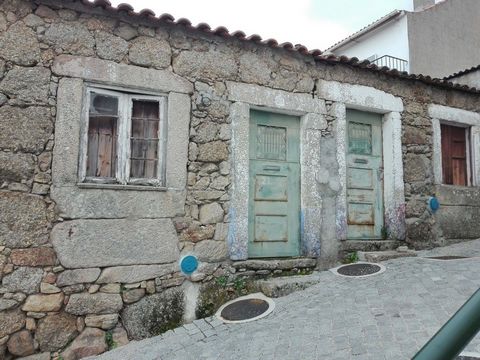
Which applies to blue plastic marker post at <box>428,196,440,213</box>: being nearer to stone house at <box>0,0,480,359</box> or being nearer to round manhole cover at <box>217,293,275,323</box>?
stone house at <box>0,0,480,359</box>

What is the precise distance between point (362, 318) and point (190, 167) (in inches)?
99.9

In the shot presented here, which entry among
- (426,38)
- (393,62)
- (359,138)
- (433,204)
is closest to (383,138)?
(359,138)

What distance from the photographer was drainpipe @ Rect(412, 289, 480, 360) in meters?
0.68

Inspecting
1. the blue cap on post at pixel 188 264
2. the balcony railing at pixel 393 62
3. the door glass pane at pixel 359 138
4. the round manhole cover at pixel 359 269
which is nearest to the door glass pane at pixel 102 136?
the blue cap on post at pixel 188 264

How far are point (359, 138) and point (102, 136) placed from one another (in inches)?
154

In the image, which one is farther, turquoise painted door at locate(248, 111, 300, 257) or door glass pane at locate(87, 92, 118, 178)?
turquoise painted door at locate(248, 111, 300, 257)

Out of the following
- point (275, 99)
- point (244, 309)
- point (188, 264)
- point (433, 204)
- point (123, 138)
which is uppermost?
point (275, 99)

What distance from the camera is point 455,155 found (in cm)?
722

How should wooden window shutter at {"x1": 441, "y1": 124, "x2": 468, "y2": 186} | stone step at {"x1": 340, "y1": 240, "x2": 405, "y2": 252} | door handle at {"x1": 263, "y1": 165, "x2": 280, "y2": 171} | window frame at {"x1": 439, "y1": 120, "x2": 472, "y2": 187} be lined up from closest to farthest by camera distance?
door handle at {"x1": 263, "y1": 165, "x2": 280, "y2": 171}
stone step at {"x1": 340, "y1": 240, "x2": 405, "y2": 252}
wooden window shutter at {"x1": 441, "y1": 124, "x2": 468, "y2": 186}
window frame at {"x1": 439, "y1": 120, "x2": 472, "y2": 187}

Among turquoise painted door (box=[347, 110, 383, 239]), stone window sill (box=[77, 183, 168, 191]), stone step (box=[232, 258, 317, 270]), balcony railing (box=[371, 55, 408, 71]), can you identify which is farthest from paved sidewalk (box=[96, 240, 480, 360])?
balcony railing (box=[371, 55, 408, 71])

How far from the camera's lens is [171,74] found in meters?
4.80

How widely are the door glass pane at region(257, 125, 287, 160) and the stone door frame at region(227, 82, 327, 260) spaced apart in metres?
0.26

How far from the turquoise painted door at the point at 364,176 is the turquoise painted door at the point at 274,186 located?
3.34 feet

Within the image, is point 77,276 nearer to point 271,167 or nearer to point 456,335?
point 271,167
